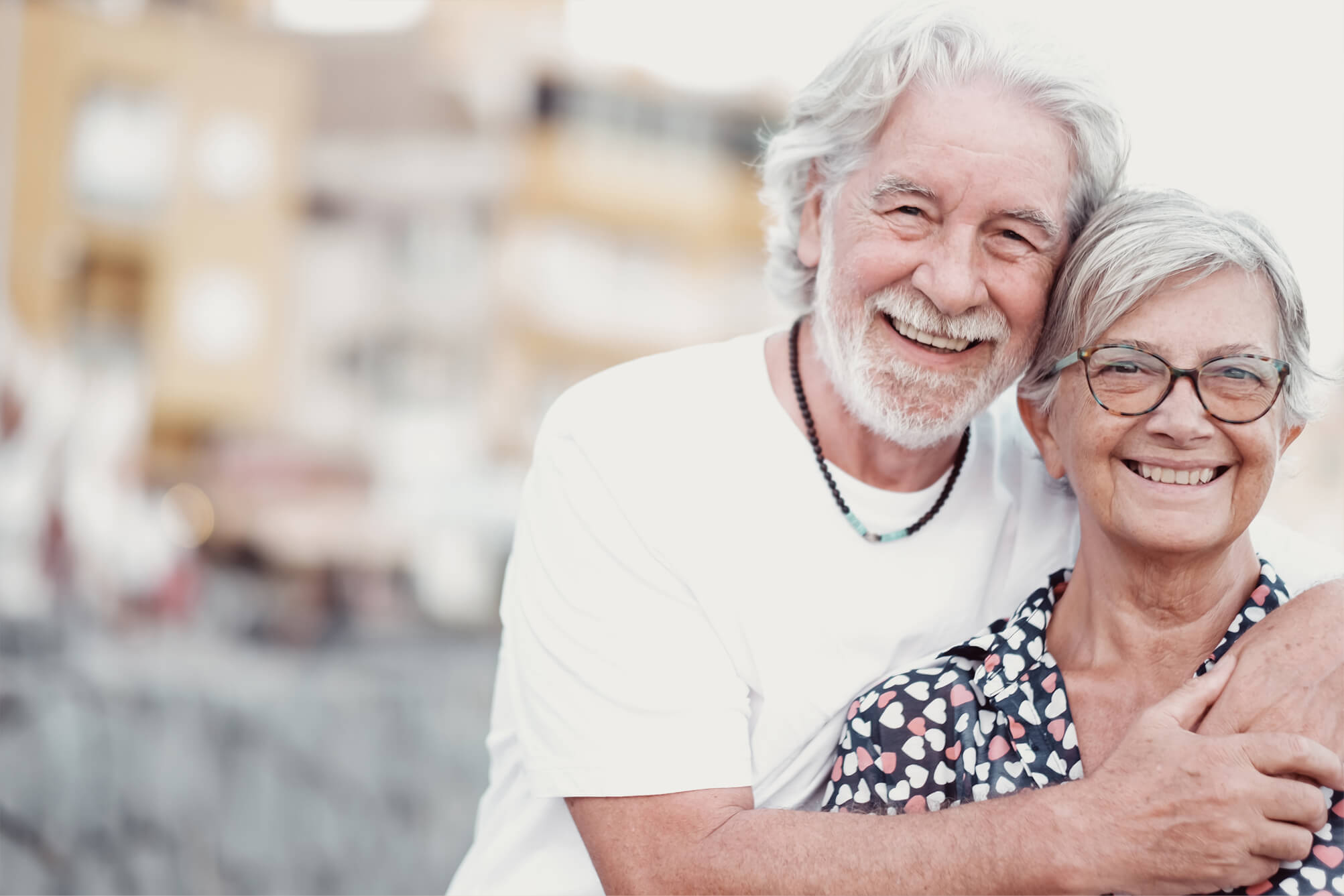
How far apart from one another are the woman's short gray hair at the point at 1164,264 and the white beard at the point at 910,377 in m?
0.17

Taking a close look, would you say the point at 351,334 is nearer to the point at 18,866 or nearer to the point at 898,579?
the point at 18,866

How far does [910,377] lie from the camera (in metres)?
2.54

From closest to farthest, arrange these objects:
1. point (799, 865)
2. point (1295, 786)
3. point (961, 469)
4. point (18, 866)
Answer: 1. point (1295, 786)
2. point (799, 865)
3. point (961, 469)
4. point (18, 866)

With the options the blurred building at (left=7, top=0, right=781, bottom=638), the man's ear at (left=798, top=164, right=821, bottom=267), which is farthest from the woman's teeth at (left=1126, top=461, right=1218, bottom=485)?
the blurred building at (left=7, top=0, right=781, bottom=638)

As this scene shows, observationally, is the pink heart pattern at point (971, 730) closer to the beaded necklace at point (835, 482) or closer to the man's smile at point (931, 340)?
the beaded necklace at point (835, 482)

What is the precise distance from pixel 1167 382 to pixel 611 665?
1063 millimetres

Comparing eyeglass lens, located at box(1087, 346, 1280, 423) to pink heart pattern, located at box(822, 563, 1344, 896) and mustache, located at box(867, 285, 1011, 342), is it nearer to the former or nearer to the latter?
mustache, located at box(867, 285, 1011, 342)

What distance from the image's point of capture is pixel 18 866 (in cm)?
412

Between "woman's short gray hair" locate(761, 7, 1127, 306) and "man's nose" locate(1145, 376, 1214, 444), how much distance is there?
1.55 ft

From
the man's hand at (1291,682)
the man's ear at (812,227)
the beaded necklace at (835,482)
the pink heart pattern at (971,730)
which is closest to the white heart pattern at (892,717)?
the pink heart pattern at (971,730)

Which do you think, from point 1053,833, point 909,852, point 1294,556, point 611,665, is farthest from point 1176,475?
point 611,665

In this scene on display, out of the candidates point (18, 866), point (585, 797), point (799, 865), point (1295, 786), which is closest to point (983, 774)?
point (799, 865)

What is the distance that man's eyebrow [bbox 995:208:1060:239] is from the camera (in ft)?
7.88

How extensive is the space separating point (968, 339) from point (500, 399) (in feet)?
76.9
